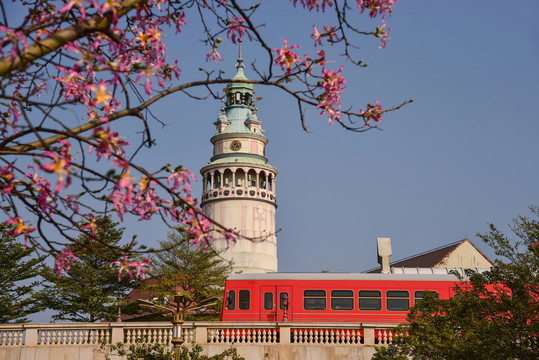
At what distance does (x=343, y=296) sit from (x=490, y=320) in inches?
430

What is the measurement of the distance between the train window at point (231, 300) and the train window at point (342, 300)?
14.1 ft

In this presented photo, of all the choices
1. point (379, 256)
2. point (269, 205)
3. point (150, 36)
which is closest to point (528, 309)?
point (150, 36)

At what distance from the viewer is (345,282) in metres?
30.3

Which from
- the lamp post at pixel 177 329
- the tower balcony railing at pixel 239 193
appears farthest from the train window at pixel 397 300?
the tower balcony railing at pixel 239 193

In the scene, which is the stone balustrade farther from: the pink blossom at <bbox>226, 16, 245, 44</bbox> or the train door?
the pink blossom at <bbox>226, 16, 245, 44</bbox>

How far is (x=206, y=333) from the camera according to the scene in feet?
89.8

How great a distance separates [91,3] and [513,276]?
54.2ft

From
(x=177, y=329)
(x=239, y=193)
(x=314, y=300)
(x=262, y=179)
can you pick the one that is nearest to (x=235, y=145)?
(x=262, y=179)

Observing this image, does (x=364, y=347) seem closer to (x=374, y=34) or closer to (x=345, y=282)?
(x=345, y=282)

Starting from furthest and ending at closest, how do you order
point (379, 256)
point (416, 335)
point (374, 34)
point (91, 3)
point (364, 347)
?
1. point (379, 256)
2. point (364, 347)
3. point (416, 335)
4. point (374, 34)
5. point (91, 3)

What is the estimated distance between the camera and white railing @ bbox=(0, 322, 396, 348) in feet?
89.2

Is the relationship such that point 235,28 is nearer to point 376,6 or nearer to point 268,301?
point 376,6

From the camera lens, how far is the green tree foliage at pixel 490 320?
1850 centimetres

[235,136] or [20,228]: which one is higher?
[235,136]
